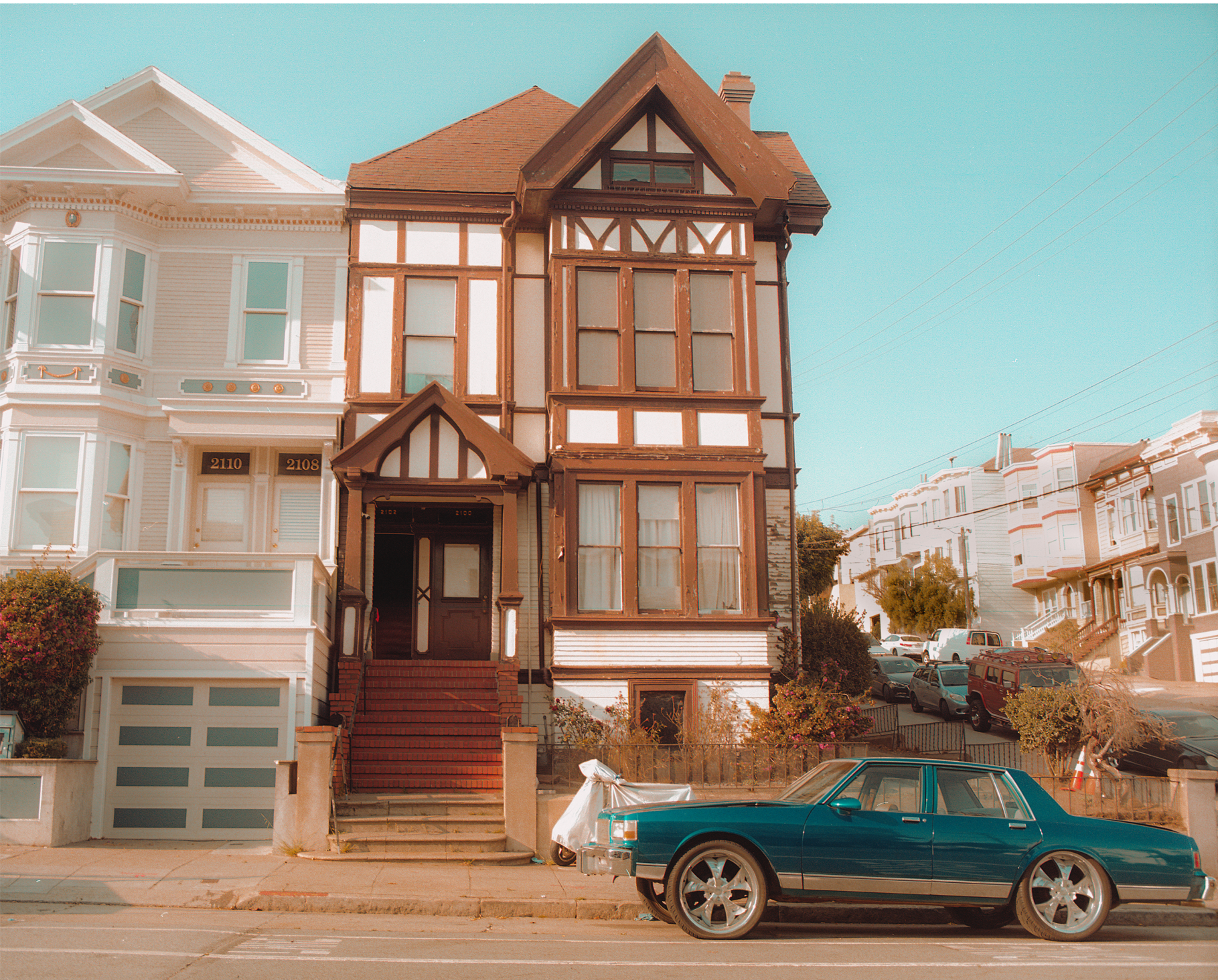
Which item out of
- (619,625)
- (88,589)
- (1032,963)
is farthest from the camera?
(619,625)

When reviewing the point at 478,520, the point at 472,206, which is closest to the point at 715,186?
the point at 472,206

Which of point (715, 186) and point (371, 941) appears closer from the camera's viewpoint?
point (371, 941)

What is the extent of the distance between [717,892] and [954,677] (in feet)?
67.4

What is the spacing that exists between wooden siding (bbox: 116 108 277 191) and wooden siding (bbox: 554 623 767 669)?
31.0ft

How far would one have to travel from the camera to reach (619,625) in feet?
55.1

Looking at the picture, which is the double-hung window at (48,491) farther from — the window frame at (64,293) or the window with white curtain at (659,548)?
the window with white curtain at (659,548)

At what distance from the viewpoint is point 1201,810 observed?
45.0 feet

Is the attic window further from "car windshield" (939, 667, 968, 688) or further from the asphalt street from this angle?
"car windshield" (939, 667, 968, 688)

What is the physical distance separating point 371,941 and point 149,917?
7.67 ft

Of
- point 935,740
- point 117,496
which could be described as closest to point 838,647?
point 935,740

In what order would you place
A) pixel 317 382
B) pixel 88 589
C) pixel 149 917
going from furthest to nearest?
pixel 317 382 < pixel 88 589 < pixel 149 917

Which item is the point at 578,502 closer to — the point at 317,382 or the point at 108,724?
the point at 317,382

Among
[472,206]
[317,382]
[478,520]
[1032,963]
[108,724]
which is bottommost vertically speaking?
[1032,963]

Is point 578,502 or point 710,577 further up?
point 578,502
